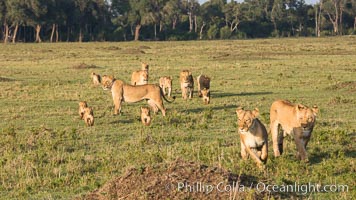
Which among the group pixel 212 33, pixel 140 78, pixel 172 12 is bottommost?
pixel 140 78

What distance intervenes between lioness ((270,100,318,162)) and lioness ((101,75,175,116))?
5.32 metres

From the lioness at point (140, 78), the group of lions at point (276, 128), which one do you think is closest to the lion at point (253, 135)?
the group of lions at point (276, 128)

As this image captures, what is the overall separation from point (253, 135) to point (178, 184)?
2051mm

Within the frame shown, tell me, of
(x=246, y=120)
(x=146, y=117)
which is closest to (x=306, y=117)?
(x=246, y=120)

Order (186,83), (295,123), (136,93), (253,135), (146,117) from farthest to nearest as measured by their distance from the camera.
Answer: (186,83) < (136,93) < (146,117) < (295,123) < (253,135)

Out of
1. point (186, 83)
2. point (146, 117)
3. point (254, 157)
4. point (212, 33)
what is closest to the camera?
point (254, 157)

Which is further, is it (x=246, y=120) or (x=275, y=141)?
(x=275, y=141)

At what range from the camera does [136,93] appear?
50.5ft

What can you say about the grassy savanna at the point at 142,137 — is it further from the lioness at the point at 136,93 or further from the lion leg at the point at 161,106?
the lioness at the point at 136,93

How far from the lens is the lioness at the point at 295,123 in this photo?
933cm

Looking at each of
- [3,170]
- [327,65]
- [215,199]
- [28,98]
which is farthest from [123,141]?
[327,65]

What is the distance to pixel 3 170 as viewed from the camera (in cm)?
967

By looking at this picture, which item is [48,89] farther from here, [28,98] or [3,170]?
[3,170]

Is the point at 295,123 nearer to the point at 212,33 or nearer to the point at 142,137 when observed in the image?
the point at 142,137
